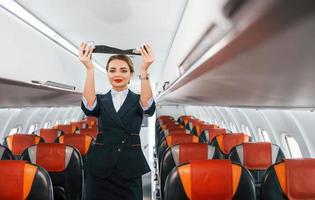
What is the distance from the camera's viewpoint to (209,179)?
7.58ft

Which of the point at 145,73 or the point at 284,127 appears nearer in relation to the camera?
the point at 145,73

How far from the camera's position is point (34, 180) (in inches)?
89.7

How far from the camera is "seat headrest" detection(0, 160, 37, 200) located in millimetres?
2256

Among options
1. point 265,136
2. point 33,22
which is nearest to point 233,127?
point 265,136

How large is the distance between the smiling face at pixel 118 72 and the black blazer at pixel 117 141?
0.37ft

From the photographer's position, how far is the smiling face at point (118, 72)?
2.36 m

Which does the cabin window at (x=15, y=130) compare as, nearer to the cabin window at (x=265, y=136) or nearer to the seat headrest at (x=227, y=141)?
the seat headrest at (x=227, y=141)

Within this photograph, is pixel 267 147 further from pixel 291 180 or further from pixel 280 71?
pixel 280 71

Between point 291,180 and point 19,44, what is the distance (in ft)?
13.2

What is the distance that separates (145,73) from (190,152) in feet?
4.47

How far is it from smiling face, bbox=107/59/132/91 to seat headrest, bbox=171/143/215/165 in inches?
48.5

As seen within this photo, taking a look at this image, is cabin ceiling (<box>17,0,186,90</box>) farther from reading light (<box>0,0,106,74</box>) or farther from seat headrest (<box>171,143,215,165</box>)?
seat headrest (<box>171,143,215,165</box>)

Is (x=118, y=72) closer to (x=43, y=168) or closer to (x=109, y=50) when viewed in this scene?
(x=109, y=50)

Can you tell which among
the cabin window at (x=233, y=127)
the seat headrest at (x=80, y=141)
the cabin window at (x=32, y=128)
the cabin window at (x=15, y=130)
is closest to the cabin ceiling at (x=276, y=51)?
the seat headrest at (x=80, y=141)
